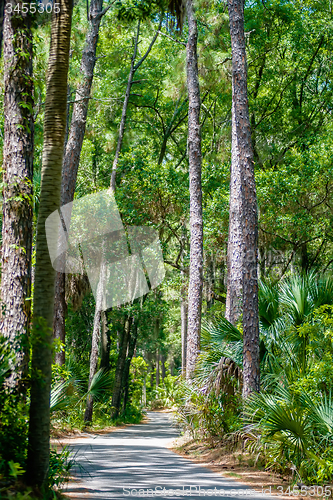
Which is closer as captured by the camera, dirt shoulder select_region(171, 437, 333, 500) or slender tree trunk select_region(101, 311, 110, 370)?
dirt shoulder select_region(171, 437, 333, 500)

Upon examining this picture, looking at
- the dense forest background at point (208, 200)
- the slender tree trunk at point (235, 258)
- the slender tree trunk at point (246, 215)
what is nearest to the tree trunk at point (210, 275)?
the dense forest background at point (208, 200)

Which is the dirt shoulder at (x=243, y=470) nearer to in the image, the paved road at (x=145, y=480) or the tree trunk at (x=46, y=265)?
the paved road at (x=145, y=480)

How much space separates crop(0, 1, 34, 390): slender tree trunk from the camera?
6.64 m

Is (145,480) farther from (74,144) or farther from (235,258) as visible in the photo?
(74,144)

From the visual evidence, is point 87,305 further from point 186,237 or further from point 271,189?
point 271,189

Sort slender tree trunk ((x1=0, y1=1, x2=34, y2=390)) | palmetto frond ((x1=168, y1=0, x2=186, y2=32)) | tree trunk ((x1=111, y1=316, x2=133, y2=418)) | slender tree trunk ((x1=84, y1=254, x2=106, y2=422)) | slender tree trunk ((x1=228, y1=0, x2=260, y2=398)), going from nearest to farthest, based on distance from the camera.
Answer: slender tree trunk ((x1=0, y1=1, x2=34, y2=390)), slender tree trunk ((x1=228, y1=0, x2=260, y2=398)), palmetto frond ((x1=168, y1=0, x2=186, y2=32)), slender tree trunk ((x1=84, y1=254, x2=106, y2=422)), tree trunk ((x1=111, y1=316, x2=133, y2=418))

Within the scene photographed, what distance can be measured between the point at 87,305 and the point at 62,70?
64.7ft

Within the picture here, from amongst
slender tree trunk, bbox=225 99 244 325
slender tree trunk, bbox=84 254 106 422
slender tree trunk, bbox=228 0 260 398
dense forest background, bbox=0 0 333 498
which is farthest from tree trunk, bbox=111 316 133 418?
slender tree trunk, bbox=228 0 260 398

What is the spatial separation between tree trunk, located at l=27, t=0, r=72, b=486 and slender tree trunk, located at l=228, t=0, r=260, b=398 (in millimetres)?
4580

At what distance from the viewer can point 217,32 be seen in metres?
20.5

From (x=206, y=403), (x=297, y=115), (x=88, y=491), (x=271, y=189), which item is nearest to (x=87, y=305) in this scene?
(x=271, y=189)

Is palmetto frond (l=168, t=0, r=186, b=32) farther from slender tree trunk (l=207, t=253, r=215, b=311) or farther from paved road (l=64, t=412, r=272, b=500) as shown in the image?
paved road (l=64, t=412, r=272, b=500)

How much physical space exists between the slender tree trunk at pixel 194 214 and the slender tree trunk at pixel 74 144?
299cm

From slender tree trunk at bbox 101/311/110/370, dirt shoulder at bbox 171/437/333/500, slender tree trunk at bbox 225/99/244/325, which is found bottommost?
dirt shoulder at bbox 171/437/333/500
